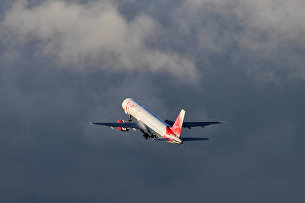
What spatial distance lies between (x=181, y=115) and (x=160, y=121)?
1671 centimetres

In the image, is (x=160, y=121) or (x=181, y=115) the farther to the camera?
(x=160, y=121)

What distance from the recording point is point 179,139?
18412cm

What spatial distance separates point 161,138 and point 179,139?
5232 millimetres

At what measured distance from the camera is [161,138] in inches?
7234

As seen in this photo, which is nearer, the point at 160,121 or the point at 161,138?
the point at 161,138

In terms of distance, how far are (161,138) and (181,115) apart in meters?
8.82

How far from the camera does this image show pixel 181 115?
183000mm

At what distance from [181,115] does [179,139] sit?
707cm

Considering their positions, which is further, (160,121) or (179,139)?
(160,121)

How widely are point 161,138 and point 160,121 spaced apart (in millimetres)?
15405

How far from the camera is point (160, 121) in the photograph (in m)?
198
